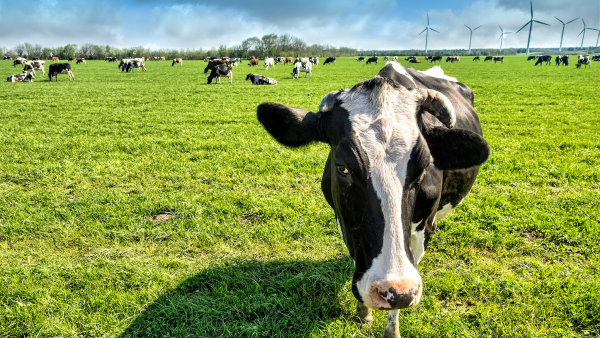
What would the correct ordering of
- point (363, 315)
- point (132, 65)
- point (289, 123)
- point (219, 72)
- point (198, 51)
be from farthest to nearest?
point (198, 51), point (132, 65), point (219, 72), point (363, 315), point (289, 123)

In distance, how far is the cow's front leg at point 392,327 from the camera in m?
3.16

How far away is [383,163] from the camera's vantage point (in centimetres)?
215

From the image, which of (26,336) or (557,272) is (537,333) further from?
(26,336)

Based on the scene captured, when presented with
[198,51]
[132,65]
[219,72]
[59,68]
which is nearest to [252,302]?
[219,72]

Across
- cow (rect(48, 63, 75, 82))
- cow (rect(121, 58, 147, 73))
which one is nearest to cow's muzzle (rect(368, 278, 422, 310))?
cow (rect(48, 63, 75, 82))

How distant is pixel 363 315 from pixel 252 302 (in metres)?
1.12

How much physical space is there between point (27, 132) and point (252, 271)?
9.85 m

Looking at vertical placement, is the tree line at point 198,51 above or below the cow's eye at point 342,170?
above

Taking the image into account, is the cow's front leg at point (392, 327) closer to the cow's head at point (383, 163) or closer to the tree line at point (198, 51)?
the cow's head at point (383, 163)

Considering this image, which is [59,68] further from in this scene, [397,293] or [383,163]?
[397,293]

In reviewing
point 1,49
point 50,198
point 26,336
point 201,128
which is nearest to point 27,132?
point 201,128

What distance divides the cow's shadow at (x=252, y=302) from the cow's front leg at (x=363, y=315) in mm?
182

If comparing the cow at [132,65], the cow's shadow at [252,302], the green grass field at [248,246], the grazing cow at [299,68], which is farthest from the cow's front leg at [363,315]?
the cow at [132,65]

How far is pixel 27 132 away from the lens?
10516 millimetres
